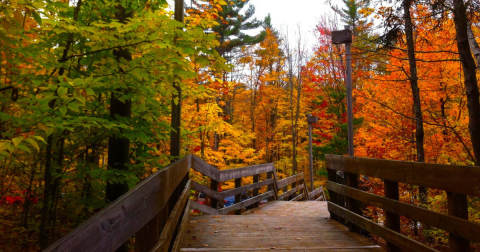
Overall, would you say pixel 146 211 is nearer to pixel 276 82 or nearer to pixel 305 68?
pixel 305 68

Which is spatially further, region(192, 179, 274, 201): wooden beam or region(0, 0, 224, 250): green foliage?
region(192, 179, 274, 201): wooden beam

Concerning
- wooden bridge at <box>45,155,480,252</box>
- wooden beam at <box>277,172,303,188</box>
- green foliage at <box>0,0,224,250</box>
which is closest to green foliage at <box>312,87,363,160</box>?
wooden beam at <box>277,172,303,188</box>

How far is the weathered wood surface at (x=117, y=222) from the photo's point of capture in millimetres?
1126

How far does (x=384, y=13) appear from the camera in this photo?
703 centimetres

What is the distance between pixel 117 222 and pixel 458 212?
2.45 metres

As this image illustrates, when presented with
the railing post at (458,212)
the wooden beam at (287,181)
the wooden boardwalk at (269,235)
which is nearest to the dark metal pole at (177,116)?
the wooden boardwalk at (269,235)

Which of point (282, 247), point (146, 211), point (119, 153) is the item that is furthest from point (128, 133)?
point (146, 211)

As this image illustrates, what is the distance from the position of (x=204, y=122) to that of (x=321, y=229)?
1051cm

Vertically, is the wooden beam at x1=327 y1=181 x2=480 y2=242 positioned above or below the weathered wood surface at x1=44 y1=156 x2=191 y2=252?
below

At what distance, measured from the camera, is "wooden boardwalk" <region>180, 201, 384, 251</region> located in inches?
152

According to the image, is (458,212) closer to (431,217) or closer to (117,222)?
(431,217)

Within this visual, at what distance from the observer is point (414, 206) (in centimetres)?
301

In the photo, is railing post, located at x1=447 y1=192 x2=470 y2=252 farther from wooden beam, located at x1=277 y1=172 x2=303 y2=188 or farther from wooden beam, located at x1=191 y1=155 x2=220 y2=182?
wooden beam, located at x1=277 y1=172 x2=303 y2=188

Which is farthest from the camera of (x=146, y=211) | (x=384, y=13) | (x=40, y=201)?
(x=384, y=13)
